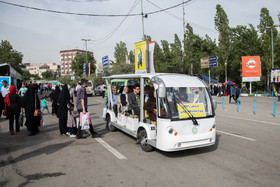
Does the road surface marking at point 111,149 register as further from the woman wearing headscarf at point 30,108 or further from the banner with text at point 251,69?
the banner with text at point 251,69

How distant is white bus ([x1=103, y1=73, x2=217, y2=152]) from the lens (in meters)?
5.14

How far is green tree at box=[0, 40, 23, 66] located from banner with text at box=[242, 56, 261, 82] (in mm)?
50898

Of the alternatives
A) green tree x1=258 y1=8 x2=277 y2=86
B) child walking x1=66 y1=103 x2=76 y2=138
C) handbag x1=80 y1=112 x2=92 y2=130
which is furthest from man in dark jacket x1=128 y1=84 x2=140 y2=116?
green tree x1=258 y1=8 x2=277 y2=86

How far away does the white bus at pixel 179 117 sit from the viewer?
5.14 metres

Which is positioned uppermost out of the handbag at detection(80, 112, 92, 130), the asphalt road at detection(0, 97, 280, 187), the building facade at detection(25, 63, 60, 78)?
the building facade at detection(25, 63, 60, 78)

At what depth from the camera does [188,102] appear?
5.52 metres

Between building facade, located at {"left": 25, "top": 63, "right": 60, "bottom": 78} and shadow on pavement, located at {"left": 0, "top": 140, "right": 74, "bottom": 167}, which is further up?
building facade, located at {"left": 25, "top": 63, "right": 60, "bottom": 78}

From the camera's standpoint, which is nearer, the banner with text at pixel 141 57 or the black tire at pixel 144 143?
the black tire at pixel 144 143

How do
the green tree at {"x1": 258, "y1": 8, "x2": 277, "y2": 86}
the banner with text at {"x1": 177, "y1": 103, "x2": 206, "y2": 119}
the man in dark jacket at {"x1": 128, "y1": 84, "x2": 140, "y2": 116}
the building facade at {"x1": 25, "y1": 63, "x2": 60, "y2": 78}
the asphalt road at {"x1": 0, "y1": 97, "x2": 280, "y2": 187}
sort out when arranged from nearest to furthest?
1. the asphalt road at {"x1": 0, "y1": 97, "x2": 280, "y2": 187}
2. the banner with text at {"x1": 177, "y1": 103, "x2": 206, "y2": 119}
3. the man in dark jacket at {"x1": 128, "y1": 84, "x2": 140, "y2": 116}
4. the green tree at {"x1": 258, "y1": 8, "x2": 277, "y2": 86}
5. the building facade at {"x1": 25, "y1": 63, "x2": 60, "y2": 78}

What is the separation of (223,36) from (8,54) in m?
48.8

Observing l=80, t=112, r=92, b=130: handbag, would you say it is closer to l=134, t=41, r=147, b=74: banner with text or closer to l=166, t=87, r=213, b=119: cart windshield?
l=166, t=87, r=213, b=119: cart windshield

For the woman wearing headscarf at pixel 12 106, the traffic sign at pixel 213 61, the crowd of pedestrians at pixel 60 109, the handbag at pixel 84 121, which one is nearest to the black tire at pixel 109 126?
the crowd of pedestrians at pixel 60 109

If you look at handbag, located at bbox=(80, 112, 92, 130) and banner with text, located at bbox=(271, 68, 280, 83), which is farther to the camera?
banner with text, located at bbox=(271, 68, 280, 83)

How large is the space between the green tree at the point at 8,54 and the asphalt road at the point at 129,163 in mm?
53640
